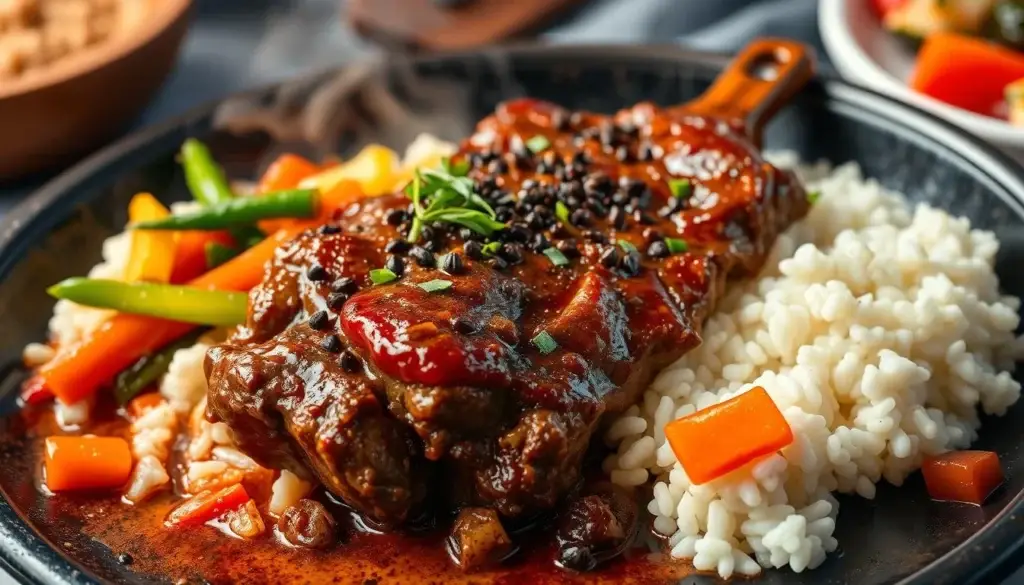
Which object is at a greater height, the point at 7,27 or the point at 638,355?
the point at 7,27

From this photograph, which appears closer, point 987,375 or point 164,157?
point 987,375

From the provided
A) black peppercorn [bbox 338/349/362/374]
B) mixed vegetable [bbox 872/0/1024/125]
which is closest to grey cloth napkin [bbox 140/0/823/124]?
mixed vegetable [bbox 872/0/1024/125]

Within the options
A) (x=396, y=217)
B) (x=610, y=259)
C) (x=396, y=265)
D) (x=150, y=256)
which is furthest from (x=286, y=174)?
(x=610, y=259)

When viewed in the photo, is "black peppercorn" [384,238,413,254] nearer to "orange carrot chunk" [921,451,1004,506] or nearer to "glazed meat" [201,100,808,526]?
"glazed meat" [201,100,808,526]

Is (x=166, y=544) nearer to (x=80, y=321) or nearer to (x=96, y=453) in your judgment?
(x=96, y=453)

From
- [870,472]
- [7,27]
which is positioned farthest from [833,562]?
[7,27]

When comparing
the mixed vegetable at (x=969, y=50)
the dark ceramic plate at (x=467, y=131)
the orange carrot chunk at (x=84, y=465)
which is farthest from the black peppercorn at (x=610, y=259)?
the mixed vegetable at (x=969, y=50)
